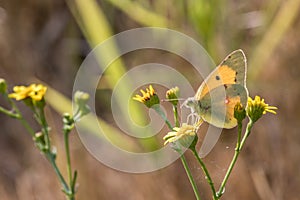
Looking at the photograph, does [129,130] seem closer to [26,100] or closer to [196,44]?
[196,44]

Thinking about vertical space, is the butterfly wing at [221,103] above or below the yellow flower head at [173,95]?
below

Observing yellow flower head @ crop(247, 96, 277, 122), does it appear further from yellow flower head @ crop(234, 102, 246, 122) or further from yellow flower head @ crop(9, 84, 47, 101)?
yellow flower head @ crop(9, 84, 47, 101)

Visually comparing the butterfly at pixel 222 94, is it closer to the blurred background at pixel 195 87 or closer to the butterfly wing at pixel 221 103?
the butterfly wing at pixel 221 103

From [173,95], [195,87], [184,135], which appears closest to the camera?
[184,135]

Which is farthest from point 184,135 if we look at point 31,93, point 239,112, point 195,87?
point 195,87

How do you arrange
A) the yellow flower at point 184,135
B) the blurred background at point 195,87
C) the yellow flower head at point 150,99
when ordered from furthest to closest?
the blurred background at point 195,87 → the yellow flower head at point 150,99 → the yellow flower at point 184,135

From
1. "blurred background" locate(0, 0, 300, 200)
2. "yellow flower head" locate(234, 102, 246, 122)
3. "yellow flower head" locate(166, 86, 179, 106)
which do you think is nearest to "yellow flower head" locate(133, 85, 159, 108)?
A: "yellow flower head" locate(166, 86, 179, 106)

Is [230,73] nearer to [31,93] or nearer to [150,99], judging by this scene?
[150,99]

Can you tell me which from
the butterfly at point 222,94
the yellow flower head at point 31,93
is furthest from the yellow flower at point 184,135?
the yellow flower head at point 31,93
